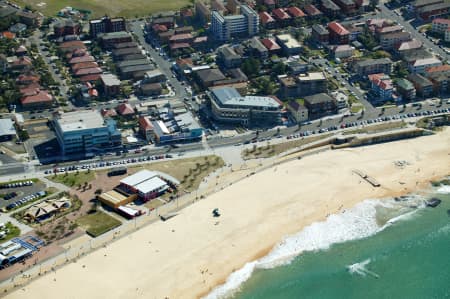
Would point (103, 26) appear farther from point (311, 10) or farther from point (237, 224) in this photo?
point (237, 224)

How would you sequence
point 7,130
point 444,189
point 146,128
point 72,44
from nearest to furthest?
point 444,189 → point 146,128 → point 7,130 → point 72,44

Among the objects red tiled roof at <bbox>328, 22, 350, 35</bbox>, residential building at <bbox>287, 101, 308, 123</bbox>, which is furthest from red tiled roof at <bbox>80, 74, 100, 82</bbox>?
red tiled roof at <bbox>328, 22, 350, 35</bbox>

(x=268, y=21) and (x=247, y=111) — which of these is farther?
(x=268, y=21)

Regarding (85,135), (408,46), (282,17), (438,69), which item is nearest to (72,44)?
(85,135)

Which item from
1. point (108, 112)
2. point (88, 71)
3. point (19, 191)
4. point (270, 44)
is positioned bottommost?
point (19, 191)

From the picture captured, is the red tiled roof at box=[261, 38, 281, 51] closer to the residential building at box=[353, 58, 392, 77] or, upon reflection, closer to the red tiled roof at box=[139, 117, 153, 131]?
the residential building at box=[353, 58, 392, 77]
